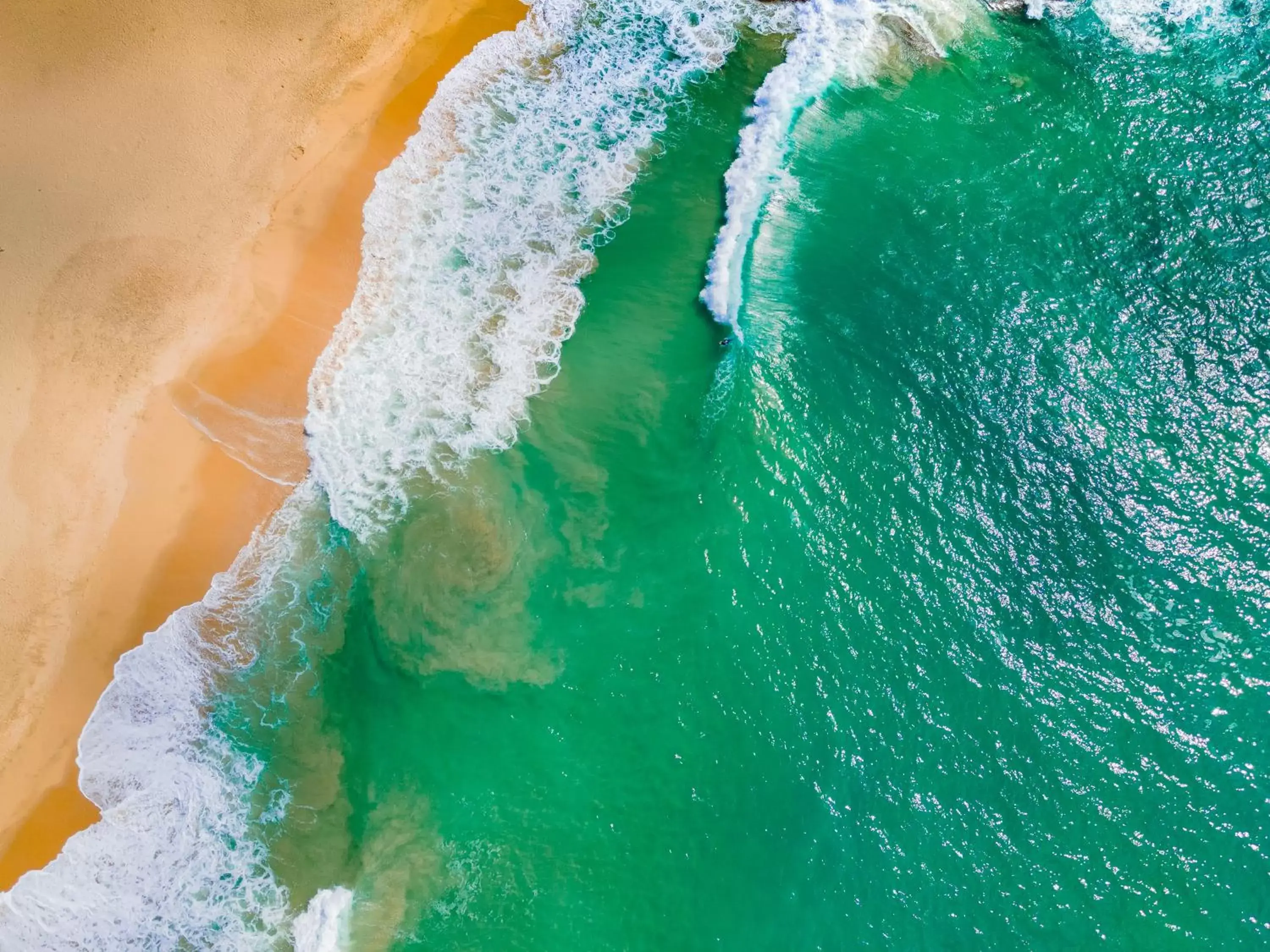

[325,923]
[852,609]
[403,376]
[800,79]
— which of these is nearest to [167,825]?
[325,923]

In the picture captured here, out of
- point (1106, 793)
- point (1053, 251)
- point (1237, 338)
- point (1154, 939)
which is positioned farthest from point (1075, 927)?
point (1053, 251)

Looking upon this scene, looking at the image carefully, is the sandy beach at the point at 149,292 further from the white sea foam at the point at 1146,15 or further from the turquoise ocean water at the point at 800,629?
the white sea foam at the point at 1146,15

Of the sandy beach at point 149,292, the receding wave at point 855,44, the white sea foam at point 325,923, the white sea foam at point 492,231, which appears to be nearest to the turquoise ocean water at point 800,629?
the white sea foam at point 325,923

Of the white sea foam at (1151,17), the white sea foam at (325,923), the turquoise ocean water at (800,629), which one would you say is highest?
the white sea foam at (1151,17)

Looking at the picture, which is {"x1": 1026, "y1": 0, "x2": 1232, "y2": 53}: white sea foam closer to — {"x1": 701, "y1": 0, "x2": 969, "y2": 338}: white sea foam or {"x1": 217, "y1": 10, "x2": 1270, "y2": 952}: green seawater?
{"x1": 701, "y1": 0, "x2": 969, "y2": 338}: white sea foam

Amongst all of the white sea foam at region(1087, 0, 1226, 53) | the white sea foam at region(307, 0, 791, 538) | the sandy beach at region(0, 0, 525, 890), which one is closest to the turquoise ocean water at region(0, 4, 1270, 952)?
the white sea foam at region(307, 0, 791, 538)
